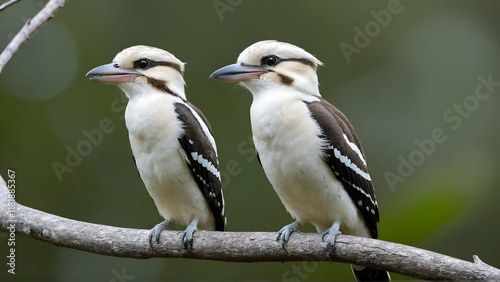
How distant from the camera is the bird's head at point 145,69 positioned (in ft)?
14.0

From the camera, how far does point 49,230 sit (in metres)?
4.20

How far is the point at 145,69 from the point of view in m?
4.33

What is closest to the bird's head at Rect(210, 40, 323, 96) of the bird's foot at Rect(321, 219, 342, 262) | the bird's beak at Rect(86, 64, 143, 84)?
the bird's beak at Rect(86, 64, 143, 84)

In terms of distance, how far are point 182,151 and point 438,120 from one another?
10.4 ft

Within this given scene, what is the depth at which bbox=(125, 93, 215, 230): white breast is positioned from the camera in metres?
4.32

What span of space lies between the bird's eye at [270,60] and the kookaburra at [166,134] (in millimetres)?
556

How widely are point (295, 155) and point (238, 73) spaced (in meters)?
0.53

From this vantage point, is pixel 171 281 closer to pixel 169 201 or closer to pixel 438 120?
pixel 169 201
